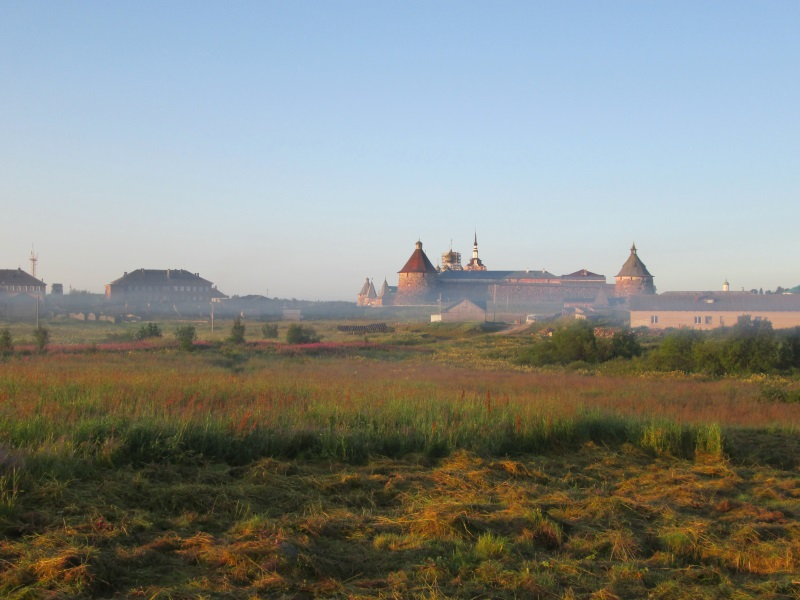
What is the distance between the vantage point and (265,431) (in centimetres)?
745

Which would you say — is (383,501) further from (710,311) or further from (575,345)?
(710,311)

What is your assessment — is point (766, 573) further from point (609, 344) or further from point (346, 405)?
point (609, 344)

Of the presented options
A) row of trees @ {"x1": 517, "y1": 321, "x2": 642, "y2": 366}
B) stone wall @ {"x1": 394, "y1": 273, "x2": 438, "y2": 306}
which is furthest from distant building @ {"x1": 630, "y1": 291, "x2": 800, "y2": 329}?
stone wall @ {"x1": 394, "y1": 273, "x2": 438, "y2": 306}

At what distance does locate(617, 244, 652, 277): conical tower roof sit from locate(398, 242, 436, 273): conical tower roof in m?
22.9

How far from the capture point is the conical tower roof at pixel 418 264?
9150cm

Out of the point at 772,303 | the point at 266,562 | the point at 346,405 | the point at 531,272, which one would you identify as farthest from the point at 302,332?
the point at 531,272

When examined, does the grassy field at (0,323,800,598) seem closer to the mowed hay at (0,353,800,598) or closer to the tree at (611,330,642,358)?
the mowed hay at (0,353,800,598)

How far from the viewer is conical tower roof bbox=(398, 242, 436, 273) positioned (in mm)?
91500

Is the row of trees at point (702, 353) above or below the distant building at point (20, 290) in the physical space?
below

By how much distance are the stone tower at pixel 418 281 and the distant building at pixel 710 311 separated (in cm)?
3915

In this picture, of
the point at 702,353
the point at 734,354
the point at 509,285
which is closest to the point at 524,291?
the point at 509,285

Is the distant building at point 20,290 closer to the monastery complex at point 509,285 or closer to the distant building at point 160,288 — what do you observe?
the distant building at point 160,288

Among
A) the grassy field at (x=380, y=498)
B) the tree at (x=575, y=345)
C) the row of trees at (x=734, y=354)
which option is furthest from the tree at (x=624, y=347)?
the grassy field at (x=380, y=498)

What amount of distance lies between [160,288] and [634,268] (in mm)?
56153
